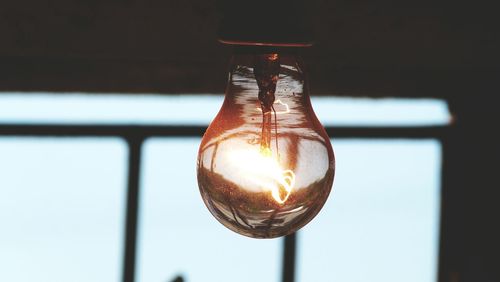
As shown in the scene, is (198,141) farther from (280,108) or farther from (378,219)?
(280,108)

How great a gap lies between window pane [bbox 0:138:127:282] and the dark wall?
197mm

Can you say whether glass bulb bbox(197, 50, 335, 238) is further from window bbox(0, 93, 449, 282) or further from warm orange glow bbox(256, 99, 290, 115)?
window bbox(0, 93, 449, 282)

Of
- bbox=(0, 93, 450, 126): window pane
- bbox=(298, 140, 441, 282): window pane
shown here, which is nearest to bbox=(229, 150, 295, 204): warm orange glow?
bbox=(0, 93, 450, 126): window pane

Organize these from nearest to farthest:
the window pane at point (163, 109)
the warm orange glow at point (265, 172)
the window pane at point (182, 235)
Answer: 1. the warm orange glow at point (265, 172)
2. the window pane at point (163, 109)
3. the window pane at point (182, 235)

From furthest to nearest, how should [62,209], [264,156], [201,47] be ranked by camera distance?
[62,209]
[201,47]
[264,156]

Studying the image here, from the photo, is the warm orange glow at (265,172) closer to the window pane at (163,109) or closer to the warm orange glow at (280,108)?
the warm orange glow at (280,108)

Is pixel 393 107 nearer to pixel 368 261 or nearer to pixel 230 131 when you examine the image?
pixel 368 261

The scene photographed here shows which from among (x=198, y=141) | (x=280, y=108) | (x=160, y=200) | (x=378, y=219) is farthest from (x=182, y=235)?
(x=280, y=108)

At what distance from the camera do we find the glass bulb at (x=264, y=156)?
95 cm

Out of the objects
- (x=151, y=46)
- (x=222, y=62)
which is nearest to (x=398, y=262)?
(x=222, y=62)

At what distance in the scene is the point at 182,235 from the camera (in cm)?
228

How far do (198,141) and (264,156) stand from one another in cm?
130

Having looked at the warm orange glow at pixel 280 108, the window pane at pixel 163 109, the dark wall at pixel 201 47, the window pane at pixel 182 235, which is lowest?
the window pane at pixel 182 235

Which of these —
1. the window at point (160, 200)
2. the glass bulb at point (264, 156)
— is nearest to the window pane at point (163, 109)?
the window at point (160, 200)
